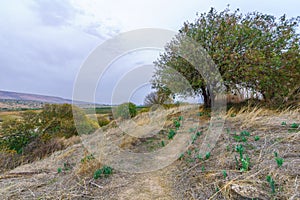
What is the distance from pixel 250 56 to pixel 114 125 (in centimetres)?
543

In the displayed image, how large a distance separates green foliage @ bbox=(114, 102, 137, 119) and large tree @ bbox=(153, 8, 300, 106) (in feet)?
5.46

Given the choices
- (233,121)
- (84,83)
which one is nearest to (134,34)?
(84,83)

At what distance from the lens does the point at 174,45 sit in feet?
23.1

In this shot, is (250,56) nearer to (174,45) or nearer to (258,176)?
(174,45)

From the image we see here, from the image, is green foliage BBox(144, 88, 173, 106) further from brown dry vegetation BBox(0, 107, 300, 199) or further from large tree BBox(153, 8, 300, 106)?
brown dry vegetation BBox(0, 107, 300, 199)

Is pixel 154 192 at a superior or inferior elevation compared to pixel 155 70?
inferior

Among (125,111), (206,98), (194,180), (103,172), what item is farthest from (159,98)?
(194,180)

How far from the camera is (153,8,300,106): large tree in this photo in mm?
5727

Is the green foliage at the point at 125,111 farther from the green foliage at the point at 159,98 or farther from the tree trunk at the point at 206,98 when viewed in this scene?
the tree trunk at the point at 206,98

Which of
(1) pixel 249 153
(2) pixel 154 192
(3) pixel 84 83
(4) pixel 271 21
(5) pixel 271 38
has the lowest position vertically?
(2) pixel 154 192

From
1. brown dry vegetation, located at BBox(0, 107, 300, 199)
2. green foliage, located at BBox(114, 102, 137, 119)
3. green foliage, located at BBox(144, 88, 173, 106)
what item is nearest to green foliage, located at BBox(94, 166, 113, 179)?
brown dry vegetation, located at BBox(0, 107, 300, 199)

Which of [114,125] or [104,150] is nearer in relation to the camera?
[104,150]

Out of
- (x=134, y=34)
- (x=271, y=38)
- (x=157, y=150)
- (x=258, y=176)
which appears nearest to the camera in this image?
(x=258, y=176)

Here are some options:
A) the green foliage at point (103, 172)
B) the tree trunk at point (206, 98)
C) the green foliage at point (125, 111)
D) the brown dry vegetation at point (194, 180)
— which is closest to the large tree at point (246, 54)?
the tree trunk at point (206, 98)
